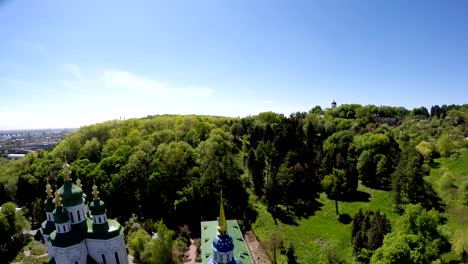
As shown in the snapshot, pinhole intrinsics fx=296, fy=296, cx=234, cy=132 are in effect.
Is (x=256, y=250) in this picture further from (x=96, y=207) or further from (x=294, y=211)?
(x=96, y=207)

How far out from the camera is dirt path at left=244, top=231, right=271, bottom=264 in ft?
116

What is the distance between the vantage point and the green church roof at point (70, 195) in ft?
86.4

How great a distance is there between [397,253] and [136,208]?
3927cm

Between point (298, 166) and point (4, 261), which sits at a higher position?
point (298, 166)

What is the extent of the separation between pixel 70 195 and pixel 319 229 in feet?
105

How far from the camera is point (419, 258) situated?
2473 centimetres

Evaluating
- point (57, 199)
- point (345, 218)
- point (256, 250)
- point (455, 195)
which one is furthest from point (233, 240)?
point (455, 195)

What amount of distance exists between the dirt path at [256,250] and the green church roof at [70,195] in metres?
20.8

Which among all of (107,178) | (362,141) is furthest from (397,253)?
(107,178)

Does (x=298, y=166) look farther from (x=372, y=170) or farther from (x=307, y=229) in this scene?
(x=372, y=170)

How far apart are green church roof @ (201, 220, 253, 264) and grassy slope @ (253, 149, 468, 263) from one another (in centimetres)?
655

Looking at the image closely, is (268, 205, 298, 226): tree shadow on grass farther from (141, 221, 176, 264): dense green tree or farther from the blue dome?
the blue dome

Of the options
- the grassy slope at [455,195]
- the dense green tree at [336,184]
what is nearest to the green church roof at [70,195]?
the dense green tree at [336,184]

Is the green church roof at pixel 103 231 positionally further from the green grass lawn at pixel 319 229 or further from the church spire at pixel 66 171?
the green grass lawn at pixel 319 229
